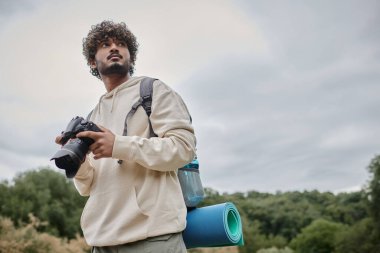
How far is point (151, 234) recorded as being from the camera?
1.96 m

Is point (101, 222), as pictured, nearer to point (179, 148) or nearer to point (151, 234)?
point (151, 234)

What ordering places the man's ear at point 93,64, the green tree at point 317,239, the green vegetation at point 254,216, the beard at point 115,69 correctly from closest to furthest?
the beard at point 115,69
the man's ear at point 93,64
the green vegetation at point 254,216
the green tree at point 317,239

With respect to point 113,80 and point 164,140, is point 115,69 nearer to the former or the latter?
point 113,80

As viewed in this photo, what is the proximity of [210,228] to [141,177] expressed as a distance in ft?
1.33

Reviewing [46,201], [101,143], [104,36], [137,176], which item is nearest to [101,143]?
[101,143]

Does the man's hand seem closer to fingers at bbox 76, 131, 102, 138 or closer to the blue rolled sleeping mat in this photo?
fingers at bbox 76, 131, 102, 138

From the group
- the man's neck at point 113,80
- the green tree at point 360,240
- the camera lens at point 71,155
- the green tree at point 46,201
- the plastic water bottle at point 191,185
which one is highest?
the green tree at point 46,201

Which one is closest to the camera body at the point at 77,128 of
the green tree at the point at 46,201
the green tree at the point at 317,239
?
the green tree at the point at 46,201

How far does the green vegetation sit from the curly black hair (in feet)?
43.4

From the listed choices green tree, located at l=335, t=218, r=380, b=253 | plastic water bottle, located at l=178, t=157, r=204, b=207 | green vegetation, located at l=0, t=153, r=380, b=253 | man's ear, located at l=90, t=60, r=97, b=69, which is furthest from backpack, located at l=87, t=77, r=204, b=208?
green tree, located at l=335, t=218, r=380, b=253

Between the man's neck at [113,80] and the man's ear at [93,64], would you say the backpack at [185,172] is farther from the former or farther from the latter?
the man's ear at [93,64]

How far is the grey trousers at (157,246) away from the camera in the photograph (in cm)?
195

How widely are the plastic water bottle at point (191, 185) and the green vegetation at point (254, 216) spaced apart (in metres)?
13.6

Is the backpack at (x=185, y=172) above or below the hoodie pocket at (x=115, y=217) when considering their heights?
above
